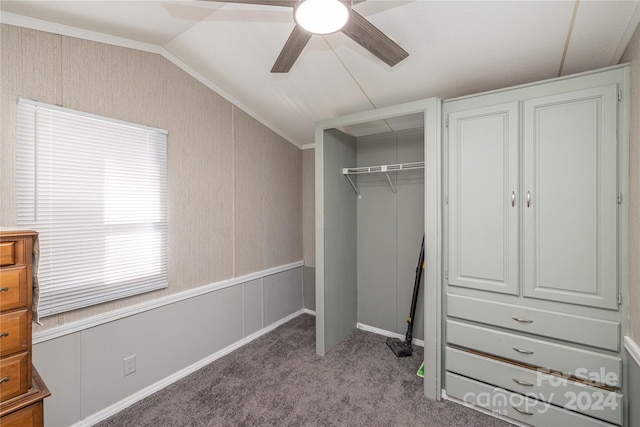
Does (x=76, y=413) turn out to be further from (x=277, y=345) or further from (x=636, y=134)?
(x=636, y=134)

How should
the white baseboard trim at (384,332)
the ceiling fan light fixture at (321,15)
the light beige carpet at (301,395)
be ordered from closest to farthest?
the ceiling fan light fixture at (321,15), the light beige carpet at (301,395), the white baseboard trim at (384,332)

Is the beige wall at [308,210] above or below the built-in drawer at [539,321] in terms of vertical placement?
above

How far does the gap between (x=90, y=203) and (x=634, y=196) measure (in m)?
3.11

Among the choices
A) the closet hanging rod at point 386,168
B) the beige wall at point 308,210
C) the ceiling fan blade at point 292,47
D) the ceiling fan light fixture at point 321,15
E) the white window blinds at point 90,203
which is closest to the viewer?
the ceiling fan light fixture at point 321,15

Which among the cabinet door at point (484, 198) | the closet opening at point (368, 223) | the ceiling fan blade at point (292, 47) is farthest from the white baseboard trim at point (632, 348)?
the ceiling fan blade at point (292, 47)

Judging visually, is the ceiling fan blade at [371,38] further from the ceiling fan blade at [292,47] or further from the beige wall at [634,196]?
the beige wall at [634,196]

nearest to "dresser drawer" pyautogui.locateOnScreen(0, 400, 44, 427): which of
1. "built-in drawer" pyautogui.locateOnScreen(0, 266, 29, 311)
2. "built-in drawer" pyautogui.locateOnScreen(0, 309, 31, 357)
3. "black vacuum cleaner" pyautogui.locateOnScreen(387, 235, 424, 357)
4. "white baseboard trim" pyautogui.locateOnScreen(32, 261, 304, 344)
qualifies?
"built-in drawer" pyautogui.locateOnScreen(0, 309, 31, 357)

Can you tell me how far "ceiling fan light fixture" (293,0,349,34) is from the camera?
110 centimetres

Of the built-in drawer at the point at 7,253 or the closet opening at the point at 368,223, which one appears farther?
the closet opening at the point at 368,223

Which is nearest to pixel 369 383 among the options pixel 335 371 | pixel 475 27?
pixel 335 371

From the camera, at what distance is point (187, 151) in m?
2.38

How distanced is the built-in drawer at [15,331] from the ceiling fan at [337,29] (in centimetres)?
153

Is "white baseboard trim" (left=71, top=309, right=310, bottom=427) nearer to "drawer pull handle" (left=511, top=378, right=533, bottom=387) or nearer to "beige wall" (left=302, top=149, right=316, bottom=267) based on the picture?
"beige wall" (left=302, top=149, right=316, bottom=267)

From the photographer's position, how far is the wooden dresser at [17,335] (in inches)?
44.8
